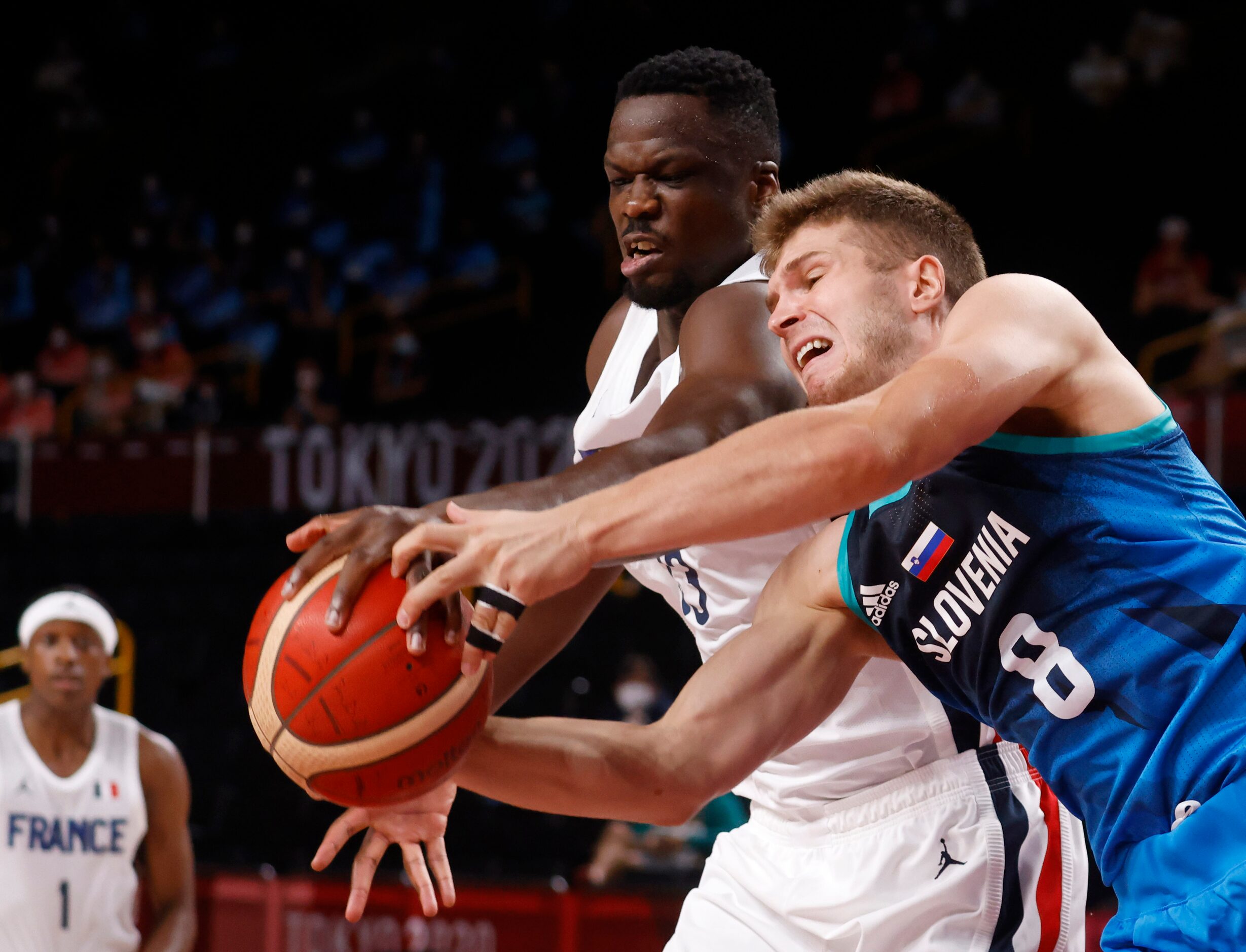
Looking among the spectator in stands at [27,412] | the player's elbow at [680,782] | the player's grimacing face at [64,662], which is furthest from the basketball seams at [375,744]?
the spectator in stands at [27,412]

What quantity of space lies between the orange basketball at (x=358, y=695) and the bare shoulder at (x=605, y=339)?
63.8 inches

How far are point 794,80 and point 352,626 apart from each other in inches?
456

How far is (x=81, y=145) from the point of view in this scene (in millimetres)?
15734

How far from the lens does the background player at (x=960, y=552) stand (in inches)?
72.1

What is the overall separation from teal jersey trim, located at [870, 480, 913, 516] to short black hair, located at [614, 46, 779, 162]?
1.15 metres

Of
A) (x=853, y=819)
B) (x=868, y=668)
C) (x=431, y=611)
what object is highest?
(x=431, y=611)

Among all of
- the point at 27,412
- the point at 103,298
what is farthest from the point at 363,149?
the point at 27,412

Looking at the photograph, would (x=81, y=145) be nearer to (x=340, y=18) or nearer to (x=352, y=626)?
(x=340, y=18)

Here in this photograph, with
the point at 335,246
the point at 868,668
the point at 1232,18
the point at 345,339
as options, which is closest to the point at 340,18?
the point at 335,246

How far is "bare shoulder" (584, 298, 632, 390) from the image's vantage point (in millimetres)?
3639

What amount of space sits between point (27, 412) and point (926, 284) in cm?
1113

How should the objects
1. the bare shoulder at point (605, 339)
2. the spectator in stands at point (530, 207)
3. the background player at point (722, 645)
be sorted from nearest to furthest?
the background player at point (722, 645) < the bare shoulder at point (605, 339) < the spectator in stands at point (530, 207)

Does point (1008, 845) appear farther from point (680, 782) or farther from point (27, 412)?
point (27, 412)

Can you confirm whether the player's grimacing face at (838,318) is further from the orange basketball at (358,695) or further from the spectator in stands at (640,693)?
the spectator in stands at (640,693)
